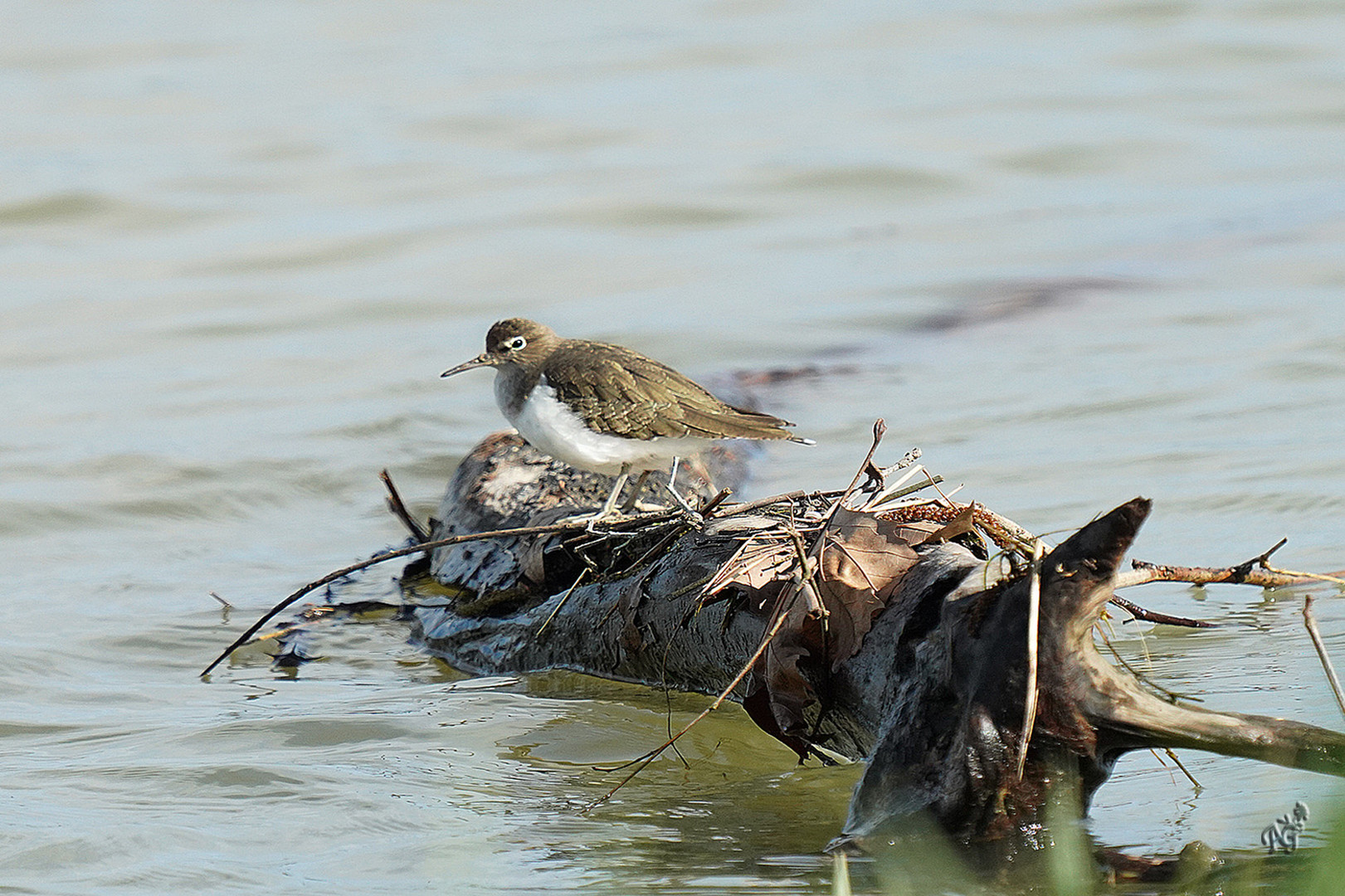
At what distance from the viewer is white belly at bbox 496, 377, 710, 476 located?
5.52 meters

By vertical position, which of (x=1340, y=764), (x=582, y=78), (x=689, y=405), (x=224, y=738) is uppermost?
(x=582, y=78)

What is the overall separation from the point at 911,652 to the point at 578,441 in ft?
7.15

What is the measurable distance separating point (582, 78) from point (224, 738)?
1520 centimetres

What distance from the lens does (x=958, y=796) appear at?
133 inches

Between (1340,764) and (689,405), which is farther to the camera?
(689,405)

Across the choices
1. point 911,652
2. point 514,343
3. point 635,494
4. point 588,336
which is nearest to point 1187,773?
point 911,652

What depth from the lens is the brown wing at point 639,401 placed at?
5.57 meters

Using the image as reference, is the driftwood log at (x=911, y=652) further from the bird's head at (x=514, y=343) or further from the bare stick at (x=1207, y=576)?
the bird's head at (x=514, y=343)

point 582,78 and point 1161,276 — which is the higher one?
point 582,78

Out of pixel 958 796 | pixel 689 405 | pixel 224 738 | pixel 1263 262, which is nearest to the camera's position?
pixel 958 796

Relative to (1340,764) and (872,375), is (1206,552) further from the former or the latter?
(872,375)

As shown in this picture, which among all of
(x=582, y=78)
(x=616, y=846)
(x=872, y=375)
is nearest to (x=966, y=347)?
(x=872, y=375)

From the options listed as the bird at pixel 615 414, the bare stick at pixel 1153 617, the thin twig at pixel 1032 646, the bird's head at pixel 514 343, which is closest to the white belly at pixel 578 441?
the bird at pixel 615 414

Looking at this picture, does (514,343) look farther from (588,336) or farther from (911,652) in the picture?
(588,336)
